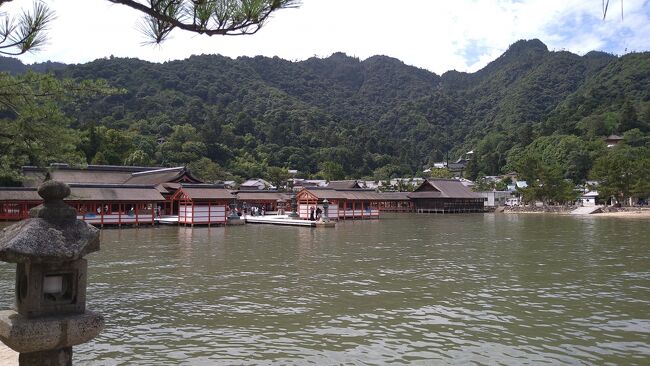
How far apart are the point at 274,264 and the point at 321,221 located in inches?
697

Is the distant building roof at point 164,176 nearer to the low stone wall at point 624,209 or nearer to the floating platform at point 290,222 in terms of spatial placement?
A: the floating platform at point 290,222

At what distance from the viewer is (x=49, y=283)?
5051mm

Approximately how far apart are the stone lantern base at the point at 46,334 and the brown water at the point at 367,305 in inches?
108

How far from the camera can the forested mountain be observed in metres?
87.3

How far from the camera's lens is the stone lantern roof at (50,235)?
15.7 feet

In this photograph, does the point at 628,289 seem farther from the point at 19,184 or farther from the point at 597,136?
the point at 597,136

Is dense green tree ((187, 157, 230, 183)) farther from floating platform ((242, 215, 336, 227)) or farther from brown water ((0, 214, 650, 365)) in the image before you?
brown water ((0, 214, 650, 365))

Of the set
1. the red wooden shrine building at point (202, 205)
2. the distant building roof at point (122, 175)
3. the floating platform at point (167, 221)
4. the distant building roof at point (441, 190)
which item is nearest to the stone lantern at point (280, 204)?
the distant building roof at point (122, 175)

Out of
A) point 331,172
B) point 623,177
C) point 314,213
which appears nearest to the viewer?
point 314,213

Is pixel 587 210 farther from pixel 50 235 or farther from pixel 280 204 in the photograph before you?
pixel 50 235

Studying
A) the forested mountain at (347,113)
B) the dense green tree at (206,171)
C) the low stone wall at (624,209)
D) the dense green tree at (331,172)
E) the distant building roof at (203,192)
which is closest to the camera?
the distant building roof at (203,192)

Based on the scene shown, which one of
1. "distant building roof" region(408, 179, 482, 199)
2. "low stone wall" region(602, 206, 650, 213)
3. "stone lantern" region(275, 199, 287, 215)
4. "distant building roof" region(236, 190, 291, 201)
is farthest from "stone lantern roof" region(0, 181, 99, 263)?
"low stone wall" region(602, 206, 650, 213)

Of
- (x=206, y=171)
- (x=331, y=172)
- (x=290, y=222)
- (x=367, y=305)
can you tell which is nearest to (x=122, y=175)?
(x=290, y=222)

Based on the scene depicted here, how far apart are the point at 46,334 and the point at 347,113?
544 ft
